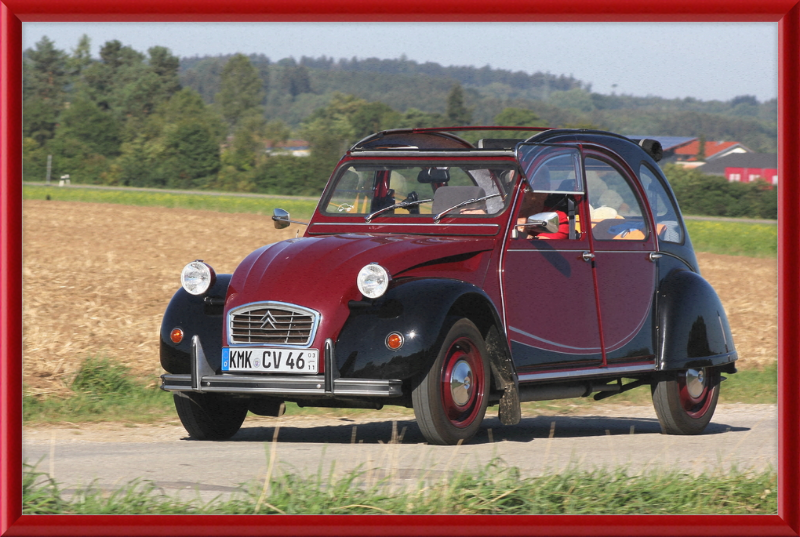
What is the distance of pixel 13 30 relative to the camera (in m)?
4.50

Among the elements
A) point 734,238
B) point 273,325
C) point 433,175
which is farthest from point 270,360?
point 734,238

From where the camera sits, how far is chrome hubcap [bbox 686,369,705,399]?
364 inches

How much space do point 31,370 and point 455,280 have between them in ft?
18.0

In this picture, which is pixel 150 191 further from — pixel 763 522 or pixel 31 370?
pixel 763 522

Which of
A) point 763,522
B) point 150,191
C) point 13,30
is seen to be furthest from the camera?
point 150,191

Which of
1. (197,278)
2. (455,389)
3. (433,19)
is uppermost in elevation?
(433,19)

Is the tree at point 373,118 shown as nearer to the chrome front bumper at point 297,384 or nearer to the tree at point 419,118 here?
the tree at point 419,118

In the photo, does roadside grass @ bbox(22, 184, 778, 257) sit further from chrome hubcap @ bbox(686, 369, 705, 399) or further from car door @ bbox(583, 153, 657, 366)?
car door @ bbox(583, 153, 657, 366)

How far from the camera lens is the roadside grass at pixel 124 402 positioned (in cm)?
929

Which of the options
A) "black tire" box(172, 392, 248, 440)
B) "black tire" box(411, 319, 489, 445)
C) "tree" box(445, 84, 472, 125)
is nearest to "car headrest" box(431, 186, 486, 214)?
"black tire" box(411, 319, 489, 445)

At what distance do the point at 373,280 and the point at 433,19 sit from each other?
272 cm

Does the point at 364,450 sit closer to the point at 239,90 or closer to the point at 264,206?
the point at 264,206

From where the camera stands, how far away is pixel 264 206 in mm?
51062

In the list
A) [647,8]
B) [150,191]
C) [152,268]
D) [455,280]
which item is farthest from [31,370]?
[150,191]
